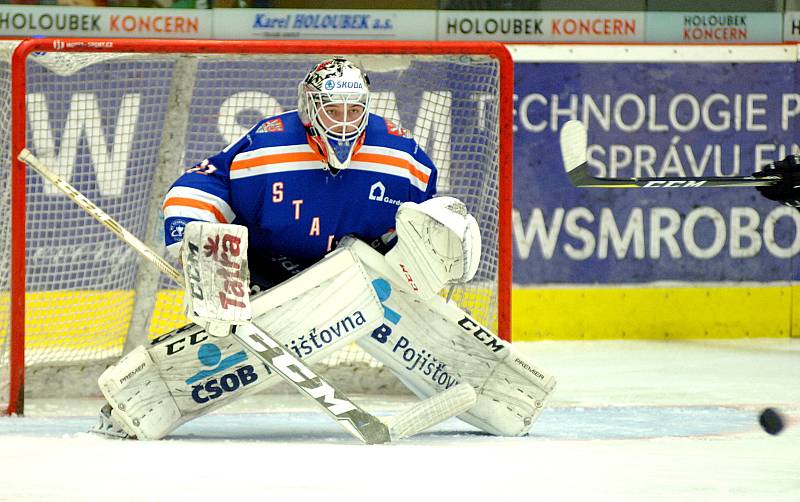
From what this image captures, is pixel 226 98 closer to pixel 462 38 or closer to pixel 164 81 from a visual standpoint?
pixel 164 81

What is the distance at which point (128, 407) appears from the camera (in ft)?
12.6

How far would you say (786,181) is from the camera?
362cm

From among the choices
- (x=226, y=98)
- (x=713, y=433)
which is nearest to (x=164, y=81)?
(x=226, y=98)

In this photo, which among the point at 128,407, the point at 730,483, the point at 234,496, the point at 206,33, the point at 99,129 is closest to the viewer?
the point at 234,496

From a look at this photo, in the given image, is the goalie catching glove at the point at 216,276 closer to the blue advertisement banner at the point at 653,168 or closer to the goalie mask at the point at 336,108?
the goalie mask at the point at 336,108

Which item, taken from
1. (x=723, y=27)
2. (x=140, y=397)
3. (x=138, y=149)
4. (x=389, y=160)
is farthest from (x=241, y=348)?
(x=723, y=27)

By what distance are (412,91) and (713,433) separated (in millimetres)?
1628

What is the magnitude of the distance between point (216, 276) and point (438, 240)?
1.72ft

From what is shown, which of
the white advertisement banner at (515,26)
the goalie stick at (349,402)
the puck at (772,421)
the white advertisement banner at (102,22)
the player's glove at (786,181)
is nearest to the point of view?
the puck at (772,421)

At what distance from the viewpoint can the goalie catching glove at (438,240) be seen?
3768mm

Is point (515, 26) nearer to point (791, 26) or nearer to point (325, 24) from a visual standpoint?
point (325, 24)

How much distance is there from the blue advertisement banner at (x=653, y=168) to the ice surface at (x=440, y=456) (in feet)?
4.29

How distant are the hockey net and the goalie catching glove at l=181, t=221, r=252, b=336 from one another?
96 centimetres

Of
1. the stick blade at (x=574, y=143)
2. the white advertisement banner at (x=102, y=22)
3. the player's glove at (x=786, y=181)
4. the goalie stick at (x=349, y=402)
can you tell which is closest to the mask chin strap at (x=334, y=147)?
the goalie stick at (x=349, y=402)
